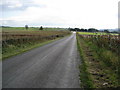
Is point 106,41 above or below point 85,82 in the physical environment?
above

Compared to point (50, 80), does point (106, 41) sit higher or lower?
higher

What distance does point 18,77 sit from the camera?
8109 millimetres

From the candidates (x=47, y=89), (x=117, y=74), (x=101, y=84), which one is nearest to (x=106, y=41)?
(x=117, y=74)

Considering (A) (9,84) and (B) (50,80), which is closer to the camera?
(A) (9,84)

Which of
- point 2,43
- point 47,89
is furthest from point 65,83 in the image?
point 2,43

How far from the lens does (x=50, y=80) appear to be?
309 inches

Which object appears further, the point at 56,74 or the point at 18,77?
the point at 56,74

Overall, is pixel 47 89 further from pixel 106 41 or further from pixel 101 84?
pixel 106 41

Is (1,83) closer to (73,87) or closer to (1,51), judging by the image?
(73,87)

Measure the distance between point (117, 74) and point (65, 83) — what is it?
313 centimetres

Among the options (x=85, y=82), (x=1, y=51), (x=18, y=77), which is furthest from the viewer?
(x=1, y=51)

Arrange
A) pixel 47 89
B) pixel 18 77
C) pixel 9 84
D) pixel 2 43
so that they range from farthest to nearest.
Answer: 1. pixel 2 43
2. pixel 18 77
3. pixel 9 84
4. pixel 47 89

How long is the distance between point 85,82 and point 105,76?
193 centimetres

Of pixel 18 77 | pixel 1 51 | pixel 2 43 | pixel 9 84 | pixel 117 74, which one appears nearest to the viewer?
pixel 9 84
